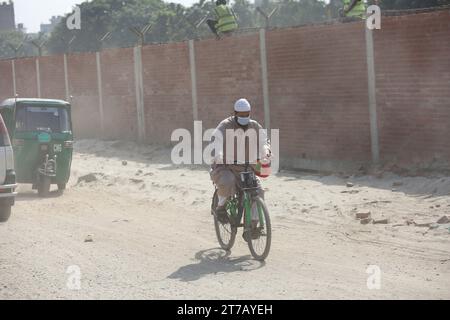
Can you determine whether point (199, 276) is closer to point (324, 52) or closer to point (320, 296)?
point (320, 296)

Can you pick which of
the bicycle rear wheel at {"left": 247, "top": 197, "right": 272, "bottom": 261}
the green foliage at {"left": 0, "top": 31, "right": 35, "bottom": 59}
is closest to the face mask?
the bicycle rear wheel at {"left": 247, "top": 197, "right": 272, "bottom": 261}

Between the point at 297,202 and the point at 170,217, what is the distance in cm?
191

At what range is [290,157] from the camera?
1461 centimetres

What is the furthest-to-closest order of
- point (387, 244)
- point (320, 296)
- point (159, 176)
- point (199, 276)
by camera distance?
point (159, 176), point (387, 244), point (199, 276), point (320, 296)

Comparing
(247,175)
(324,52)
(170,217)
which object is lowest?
(170,217)

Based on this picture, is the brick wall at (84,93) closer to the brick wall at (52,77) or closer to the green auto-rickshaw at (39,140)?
the brick wall at (52,77)

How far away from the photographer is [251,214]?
24.8 feet

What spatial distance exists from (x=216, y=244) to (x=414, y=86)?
199 inches

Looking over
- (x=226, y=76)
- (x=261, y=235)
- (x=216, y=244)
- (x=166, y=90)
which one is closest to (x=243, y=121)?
(x=261, y=235)

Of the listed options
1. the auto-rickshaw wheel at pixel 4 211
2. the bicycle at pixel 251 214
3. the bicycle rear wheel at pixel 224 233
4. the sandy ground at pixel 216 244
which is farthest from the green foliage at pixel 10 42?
the bicycle at pixel 251 214

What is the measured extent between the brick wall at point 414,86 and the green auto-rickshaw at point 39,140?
218 inches

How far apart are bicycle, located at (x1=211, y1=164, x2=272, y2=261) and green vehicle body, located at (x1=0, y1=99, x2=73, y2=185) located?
5682mm

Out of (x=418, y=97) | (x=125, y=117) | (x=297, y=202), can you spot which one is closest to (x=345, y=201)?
(x=297, y=202)

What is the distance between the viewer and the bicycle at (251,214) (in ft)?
24.5
